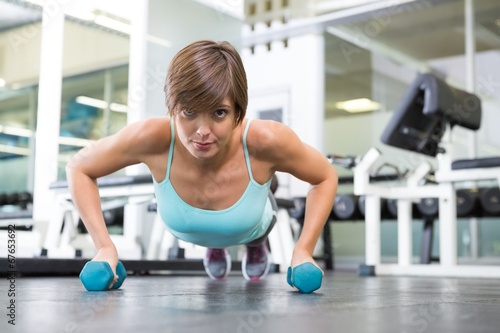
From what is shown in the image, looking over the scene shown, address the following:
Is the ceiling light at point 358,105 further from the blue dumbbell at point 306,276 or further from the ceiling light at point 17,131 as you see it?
the blue dumbbell at point 306,276

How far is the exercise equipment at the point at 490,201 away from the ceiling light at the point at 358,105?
2287 millimetres

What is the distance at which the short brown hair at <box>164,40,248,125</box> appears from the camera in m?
1.17

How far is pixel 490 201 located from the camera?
3.90 metres

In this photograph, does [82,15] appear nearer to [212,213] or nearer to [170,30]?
[170,30]

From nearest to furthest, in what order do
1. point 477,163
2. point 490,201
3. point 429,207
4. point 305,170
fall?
point 305,170 → point 477,163 → point 490,201 → point 429,207

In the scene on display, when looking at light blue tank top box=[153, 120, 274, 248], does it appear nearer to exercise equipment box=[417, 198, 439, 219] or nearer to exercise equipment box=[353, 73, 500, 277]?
exercise equipment box=[353, 73, 500, 277]

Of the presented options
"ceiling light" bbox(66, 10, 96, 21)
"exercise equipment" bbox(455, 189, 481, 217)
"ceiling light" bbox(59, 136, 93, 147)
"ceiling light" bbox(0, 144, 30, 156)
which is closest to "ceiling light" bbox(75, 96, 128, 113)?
"ceiling light" bbox(59, 136, 93, 147)

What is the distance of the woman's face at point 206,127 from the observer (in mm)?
1193

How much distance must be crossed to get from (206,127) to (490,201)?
3196 mm

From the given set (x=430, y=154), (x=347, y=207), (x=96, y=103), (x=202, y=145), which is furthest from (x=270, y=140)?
(x=96, y=103)

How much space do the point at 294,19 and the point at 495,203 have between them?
123 inches

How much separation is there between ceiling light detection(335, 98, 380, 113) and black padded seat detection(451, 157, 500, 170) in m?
2.77

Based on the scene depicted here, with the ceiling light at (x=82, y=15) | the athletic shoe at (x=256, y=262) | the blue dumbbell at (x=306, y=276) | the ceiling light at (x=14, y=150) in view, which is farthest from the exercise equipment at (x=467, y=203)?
the ceiling light at (x=14, y=150)

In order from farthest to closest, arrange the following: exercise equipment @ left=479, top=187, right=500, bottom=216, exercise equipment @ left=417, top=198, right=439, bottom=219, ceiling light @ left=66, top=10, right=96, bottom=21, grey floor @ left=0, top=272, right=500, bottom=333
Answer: ceiling light @ left=66, top=10, right=96, bottom=21
exercise equipment @ left=417, top=198, right=439, bottom=219
exercise equipment @ left=479, top=187, right=500, bottom=216
grey floor @ left=0, top=272, right=500, bottom=333
